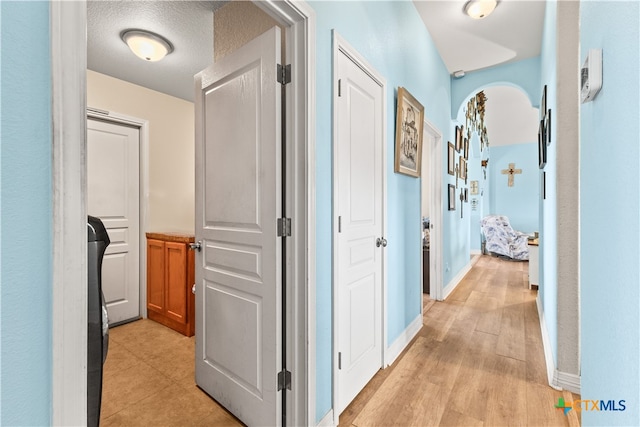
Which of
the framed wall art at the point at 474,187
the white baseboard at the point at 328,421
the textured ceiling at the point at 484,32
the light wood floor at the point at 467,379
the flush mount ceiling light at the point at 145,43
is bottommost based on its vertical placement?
the light wood floor at the point at 467,379

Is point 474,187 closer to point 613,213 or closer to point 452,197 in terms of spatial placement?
point 452,197

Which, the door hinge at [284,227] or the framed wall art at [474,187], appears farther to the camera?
the framed wall art at [474,187]

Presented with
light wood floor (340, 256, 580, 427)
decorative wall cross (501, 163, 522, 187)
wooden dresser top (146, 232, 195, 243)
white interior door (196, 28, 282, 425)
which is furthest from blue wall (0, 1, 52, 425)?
decorative wall cross (501, 163, 522, 187)

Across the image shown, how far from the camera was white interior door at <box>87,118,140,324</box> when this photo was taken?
121 inches

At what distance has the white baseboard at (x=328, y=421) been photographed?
1.54 m

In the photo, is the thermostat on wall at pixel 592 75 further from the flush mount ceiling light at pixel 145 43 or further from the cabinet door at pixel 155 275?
the cabinet door at pixel 155 275

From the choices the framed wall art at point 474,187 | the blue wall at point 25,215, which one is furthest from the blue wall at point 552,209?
the framed wall art at point 474,187

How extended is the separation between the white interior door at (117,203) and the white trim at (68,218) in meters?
2.83

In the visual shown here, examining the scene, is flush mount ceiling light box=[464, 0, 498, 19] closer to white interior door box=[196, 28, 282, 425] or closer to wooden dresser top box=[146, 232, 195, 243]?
white interior door box=[196, 28, 282, 425]

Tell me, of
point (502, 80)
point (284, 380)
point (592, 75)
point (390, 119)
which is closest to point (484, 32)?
point (502, 80)

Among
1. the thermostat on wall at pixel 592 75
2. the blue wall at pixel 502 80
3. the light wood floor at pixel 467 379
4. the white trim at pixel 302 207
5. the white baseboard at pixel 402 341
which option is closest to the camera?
the thermostat on wall at pixel 592 75

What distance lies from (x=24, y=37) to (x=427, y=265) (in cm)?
407

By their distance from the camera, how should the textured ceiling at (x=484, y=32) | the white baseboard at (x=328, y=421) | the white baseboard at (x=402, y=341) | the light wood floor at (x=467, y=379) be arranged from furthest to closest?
the textured ceiling at (x=484, y=32), the white baseboard at (x=402, y=341), the light wood floor at (x=467, y=379), the white baseboard at (x=328, y=421)

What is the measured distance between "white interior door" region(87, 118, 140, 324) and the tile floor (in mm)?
478
